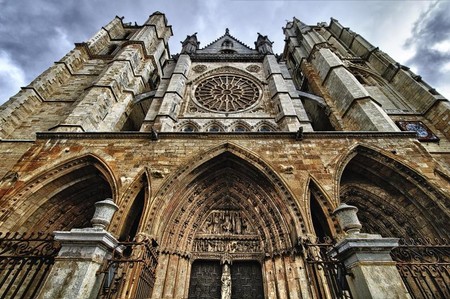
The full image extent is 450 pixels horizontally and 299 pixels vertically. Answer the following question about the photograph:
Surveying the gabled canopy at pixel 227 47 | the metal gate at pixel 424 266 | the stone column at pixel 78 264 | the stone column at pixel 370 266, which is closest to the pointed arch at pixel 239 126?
the metal gate at pixel 424 266

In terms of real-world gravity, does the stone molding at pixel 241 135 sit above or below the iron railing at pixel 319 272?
above

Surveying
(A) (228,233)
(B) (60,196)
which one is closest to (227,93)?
(A) (228,233)

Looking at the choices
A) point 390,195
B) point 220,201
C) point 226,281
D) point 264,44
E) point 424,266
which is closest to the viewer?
point 424,266

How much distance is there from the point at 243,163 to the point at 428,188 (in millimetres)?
4521

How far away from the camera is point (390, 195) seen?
5887mm

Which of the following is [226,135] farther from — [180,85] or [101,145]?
[180,85]

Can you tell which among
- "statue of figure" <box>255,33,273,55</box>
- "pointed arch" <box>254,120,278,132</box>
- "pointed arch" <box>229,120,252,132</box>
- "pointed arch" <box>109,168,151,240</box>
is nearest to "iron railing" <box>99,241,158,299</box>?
"pointed arch" <box>109,168,151,240</box>

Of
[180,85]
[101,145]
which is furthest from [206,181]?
[180,85]

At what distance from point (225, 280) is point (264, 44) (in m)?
15.6

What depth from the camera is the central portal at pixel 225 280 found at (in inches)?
192

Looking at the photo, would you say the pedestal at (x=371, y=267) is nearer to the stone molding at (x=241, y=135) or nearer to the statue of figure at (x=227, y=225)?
the statue of figure at (x=227, y=225)

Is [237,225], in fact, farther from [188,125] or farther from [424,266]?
[188,125]

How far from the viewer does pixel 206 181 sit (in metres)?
6.25

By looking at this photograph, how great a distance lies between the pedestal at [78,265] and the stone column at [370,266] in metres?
3.04
